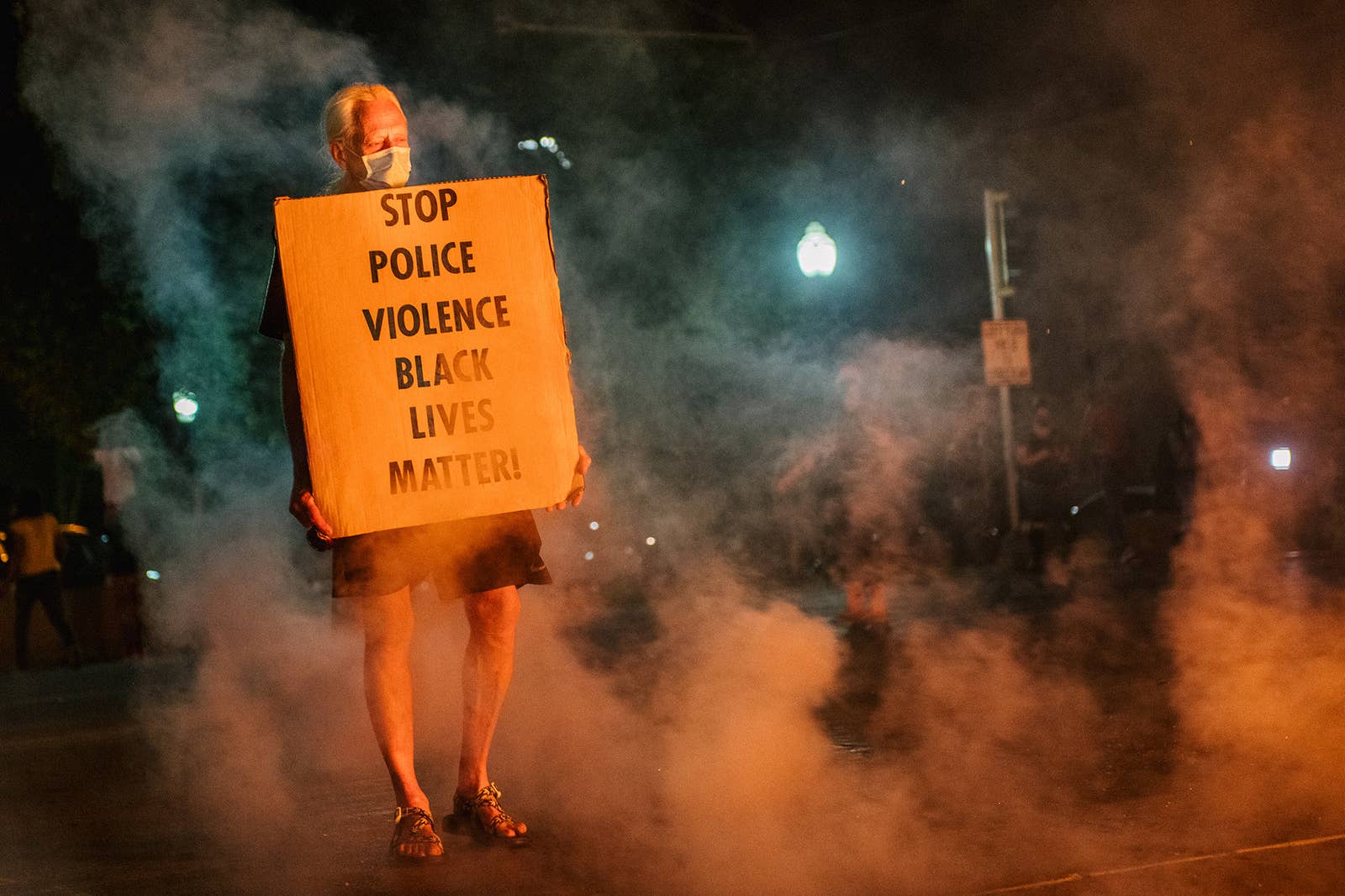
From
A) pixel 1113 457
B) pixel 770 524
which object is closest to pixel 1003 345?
pixel 1113 457

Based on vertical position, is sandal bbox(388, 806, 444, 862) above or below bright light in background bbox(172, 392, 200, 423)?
below

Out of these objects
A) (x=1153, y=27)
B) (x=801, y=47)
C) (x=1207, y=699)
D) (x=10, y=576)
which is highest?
(x=801, y=47)

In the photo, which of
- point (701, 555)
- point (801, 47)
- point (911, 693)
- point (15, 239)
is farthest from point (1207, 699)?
point (15, 239)

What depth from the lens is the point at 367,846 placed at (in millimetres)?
3631

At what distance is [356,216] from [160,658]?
8901 mm

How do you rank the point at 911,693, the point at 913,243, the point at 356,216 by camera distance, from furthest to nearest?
the point at 913,243, the point at 911,693, the point at 356,216

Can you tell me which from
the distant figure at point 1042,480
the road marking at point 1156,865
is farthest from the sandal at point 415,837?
the distant figure at point 1042,480

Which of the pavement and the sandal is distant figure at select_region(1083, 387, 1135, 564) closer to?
the pavement

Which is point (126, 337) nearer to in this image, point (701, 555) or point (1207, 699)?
point (701, 555)

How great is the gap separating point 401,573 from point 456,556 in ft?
0.45

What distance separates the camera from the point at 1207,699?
16.3 feet

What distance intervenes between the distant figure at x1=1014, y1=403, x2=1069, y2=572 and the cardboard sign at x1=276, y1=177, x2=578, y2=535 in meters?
9.25

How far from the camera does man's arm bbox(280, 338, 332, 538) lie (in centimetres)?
330

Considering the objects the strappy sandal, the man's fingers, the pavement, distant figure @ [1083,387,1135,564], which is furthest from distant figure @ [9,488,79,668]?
the man's fingers
